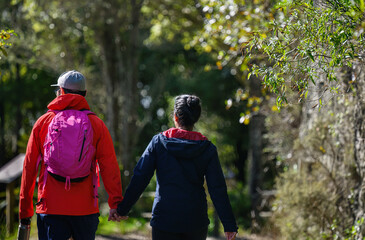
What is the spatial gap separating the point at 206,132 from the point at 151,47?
184 inches

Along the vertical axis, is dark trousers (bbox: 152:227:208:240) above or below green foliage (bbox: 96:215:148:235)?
above

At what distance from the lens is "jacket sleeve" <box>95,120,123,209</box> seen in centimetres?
371

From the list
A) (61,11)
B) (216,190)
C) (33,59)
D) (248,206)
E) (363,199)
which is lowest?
(248,206)

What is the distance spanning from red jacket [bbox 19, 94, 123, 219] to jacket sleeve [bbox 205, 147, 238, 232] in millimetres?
697

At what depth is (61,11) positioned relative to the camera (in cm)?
1204

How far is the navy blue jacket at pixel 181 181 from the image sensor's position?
140 inches

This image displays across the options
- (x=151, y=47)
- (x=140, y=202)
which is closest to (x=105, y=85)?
(x=140, y=202)

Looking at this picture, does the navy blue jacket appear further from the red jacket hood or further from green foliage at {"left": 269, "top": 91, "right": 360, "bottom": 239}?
green foliage at {"left": 269, "top": 91, "right": 360, "bottom": 239}

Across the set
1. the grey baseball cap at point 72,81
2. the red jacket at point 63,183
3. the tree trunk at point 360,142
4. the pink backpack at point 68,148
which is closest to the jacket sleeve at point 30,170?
the red jacket at point 63,183

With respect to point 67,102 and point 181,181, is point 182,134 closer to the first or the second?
point 181,181

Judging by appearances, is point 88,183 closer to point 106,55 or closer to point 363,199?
point 363,199

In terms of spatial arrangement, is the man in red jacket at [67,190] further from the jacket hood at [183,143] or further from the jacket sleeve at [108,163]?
the jacket hood at [183,143]

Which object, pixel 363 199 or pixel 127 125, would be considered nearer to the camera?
pixel 363 199

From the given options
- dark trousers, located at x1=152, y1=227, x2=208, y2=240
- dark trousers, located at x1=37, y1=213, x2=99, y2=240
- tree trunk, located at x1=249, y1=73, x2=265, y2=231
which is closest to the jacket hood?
dark trousers, located at x1=152, y1=227, x2=208, y2=240
